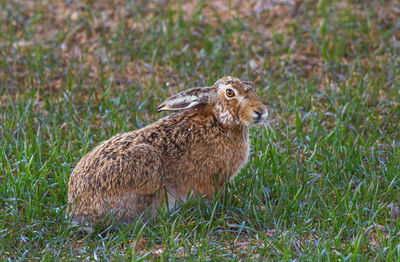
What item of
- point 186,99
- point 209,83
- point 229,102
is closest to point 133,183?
point 186,99

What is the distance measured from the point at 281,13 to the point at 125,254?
5899mm

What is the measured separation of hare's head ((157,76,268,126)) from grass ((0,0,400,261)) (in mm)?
600

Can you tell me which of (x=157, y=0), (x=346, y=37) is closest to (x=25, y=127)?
(x=157, y=0)

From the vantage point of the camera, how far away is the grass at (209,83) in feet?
14.9

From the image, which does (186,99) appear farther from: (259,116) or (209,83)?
(209,83)

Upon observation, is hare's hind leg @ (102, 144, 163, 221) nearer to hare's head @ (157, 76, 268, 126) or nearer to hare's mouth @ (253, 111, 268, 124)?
hare's head @ (157, 76, 268, 126)

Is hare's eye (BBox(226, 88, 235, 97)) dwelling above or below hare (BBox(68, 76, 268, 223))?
above

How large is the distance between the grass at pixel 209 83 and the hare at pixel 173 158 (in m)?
0.19

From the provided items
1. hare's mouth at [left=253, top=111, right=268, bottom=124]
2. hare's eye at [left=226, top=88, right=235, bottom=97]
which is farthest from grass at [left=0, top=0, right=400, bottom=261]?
hare's eye at [left=226, top=88, right=235, bottom=97]

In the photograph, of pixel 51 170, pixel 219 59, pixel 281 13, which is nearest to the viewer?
pixel 51 170

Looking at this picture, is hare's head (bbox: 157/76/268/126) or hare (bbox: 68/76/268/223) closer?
hare (bbox: 68/76/268/223)

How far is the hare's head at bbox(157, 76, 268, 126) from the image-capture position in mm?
5062

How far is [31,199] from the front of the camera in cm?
518

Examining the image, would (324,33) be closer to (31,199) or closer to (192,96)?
(192,96)
